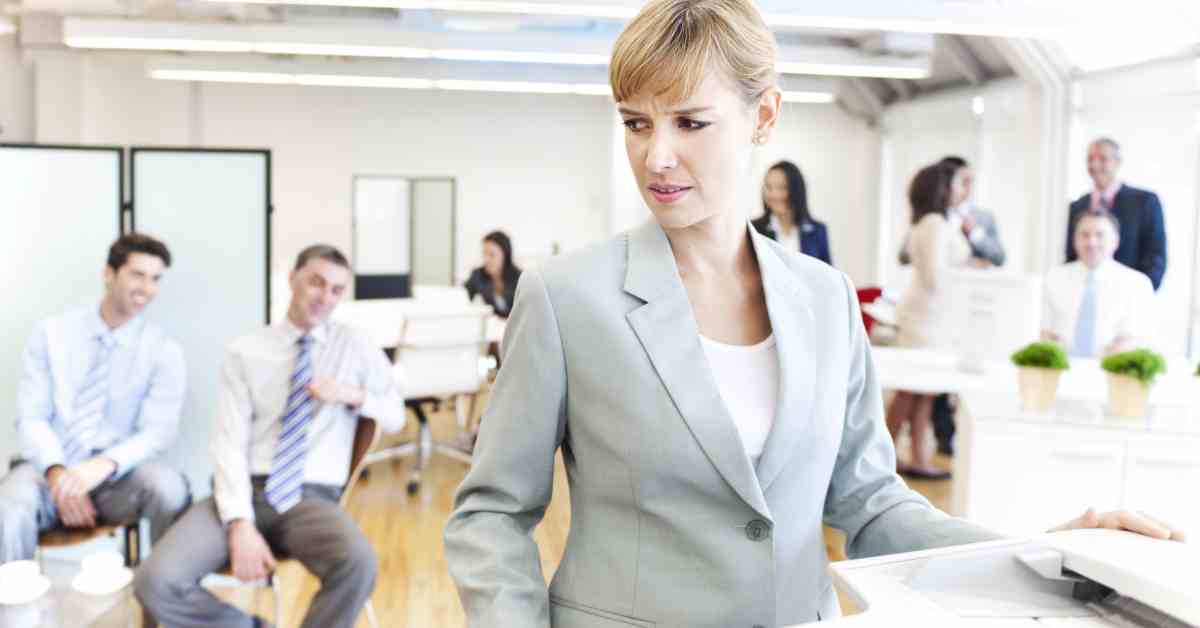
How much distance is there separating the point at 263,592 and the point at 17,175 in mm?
1853

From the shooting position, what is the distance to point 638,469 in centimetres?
122

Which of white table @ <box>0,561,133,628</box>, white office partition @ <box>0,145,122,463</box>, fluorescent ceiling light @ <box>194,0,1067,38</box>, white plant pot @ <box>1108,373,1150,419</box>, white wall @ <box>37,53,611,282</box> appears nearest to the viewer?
white table @ <box>0,561,133,628</box>

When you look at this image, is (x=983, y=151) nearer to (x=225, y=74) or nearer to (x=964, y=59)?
(x=964, y=59)

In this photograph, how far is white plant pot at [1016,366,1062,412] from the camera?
12.6 feet

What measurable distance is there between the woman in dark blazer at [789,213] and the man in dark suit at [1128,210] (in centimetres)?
142

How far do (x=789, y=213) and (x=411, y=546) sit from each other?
7.98ft

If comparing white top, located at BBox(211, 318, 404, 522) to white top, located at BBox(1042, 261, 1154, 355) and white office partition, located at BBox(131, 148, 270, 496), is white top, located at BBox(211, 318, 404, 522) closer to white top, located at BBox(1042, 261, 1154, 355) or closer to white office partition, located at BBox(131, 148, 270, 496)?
white office partition, located at BBox(131, 148, 270, 496)

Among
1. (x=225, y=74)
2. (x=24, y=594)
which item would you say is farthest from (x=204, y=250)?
(x=225, y=74)

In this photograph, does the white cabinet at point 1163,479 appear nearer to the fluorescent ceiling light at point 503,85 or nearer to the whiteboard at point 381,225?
the fluorescent ceiling light at point 503,85

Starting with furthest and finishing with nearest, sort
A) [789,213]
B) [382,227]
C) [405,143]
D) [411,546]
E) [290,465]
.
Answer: [405,143] < [382,227] < [789,213] < [411,546] < [290,465]

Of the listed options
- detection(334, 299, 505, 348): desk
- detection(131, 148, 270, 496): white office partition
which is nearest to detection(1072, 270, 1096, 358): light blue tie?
detection(334, 299, 505, 348): desk

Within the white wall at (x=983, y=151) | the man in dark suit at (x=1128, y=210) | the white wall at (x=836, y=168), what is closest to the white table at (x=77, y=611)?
the man in dark suit at (x=1128, y=210)

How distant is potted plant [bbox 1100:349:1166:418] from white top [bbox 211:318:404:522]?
95.6 inches

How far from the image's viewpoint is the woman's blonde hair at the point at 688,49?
116 centimetres
